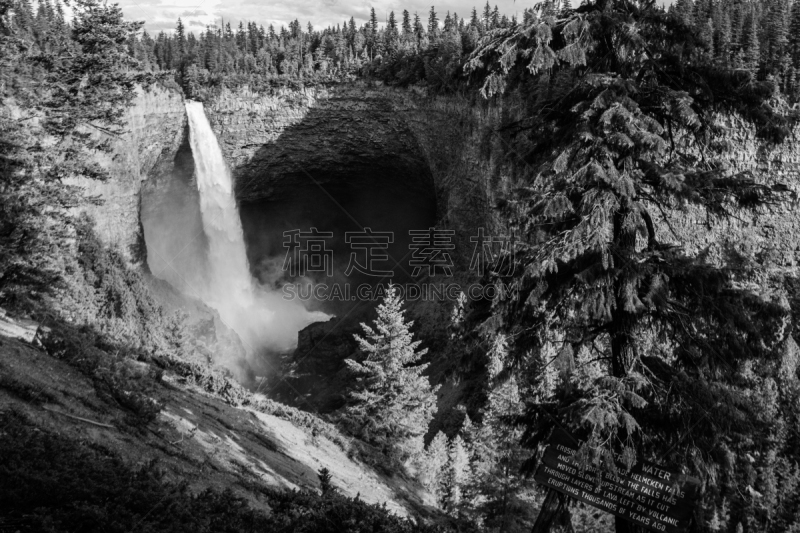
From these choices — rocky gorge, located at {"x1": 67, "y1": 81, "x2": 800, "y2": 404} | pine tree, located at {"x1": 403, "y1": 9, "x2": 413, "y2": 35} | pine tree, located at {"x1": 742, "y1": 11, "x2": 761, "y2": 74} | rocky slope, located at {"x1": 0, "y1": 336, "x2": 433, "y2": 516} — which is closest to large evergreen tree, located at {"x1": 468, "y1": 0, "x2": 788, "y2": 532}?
rocky slope, located at {"x1": 0, "y1": 336, "x2": 433, "y2": 516}

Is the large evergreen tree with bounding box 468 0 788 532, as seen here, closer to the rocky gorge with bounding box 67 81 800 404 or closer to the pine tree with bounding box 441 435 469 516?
the pine tree with bounding box 441 435 469 516

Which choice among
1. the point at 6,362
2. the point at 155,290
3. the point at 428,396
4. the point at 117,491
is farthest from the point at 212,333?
the point at 117,491

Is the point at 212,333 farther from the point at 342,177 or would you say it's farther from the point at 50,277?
the point at 50,277

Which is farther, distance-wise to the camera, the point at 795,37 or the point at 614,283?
the point at 795,37

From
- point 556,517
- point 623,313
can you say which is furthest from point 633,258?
point 556,517

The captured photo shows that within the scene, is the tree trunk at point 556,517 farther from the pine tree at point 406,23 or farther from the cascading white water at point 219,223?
the pine tree at point 406,23

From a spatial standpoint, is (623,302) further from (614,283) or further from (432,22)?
(432,22)
